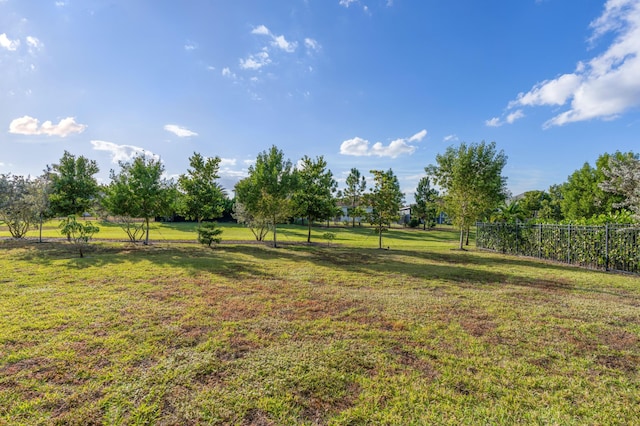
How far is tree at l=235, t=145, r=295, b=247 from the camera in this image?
56.6 ft

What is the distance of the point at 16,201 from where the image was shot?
49.8 ft

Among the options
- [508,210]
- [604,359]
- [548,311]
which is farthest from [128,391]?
[508,210]

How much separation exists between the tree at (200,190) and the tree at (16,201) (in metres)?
7.41

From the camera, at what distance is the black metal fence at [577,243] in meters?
Result: 10.7

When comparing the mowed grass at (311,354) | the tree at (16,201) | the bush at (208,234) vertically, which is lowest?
the mowed grass at (311,354)

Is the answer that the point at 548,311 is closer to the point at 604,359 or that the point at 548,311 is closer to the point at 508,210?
the point at 604,359

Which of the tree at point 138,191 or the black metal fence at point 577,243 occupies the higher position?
the tree at point 138,191

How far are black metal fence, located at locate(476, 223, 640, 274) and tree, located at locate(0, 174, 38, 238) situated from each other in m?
26.3

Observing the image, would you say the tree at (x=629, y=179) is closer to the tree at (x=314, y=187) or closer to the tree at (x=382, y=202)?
the tree at (x=382, y=202)

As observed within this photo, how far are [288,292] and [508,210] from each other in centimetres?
2181

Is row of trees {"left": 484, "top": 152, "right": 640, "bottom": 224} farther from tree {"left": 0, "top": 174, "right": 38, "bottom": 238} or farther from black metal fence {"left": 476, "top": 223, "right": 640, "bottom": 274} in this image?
tree {"left": 0, "top": 174, "right": 38, "bottom": 238}

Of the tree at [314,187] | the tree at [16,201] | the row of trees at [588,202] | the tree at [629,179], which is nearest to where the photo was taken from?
the tree at [629,179]

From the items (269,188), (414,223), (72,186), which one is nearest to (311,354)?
(269,188)

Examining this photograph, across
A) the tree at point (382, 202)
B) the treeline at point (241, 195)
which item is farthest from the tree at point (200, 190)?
the tree at point (382, 202)
